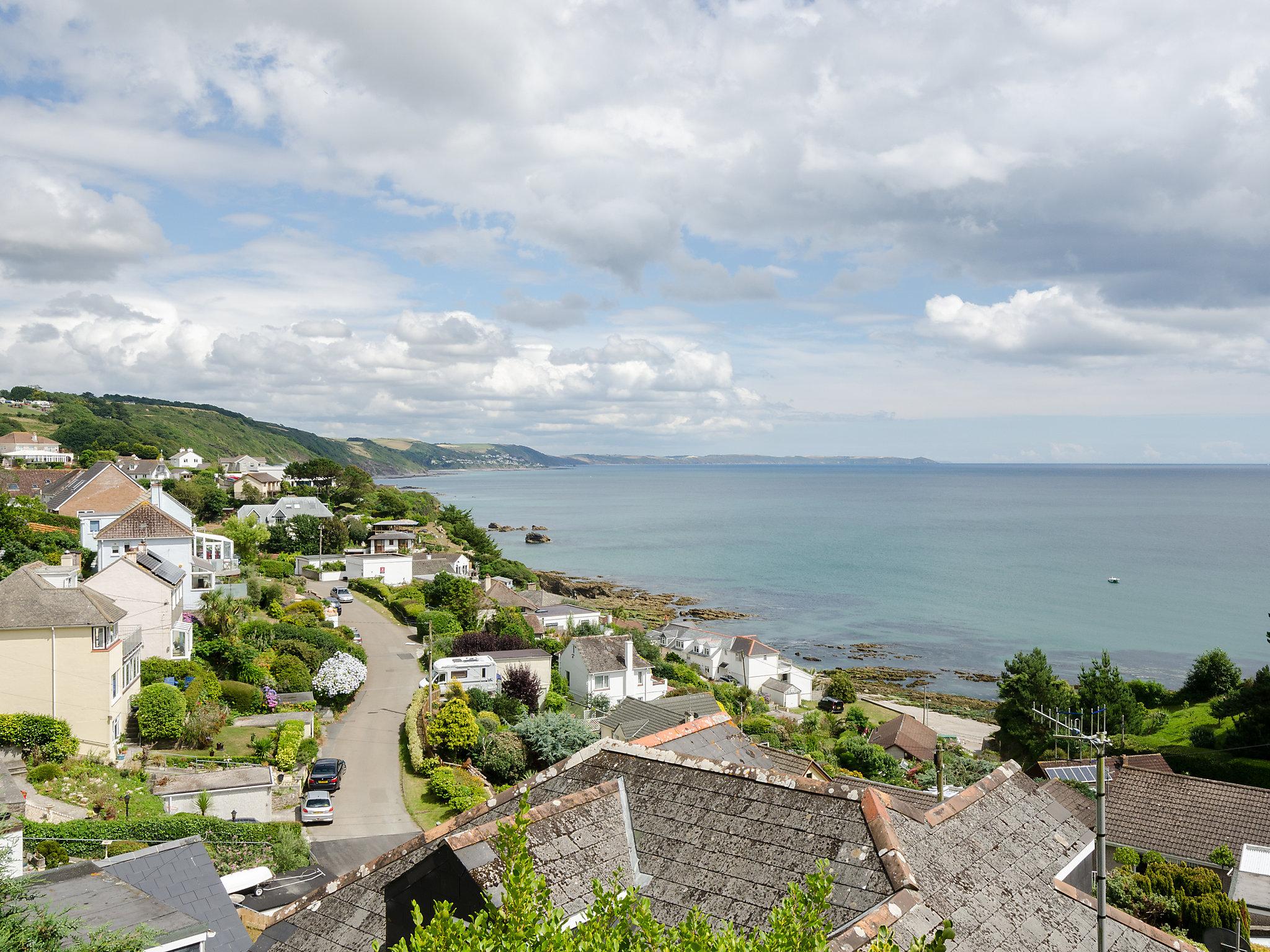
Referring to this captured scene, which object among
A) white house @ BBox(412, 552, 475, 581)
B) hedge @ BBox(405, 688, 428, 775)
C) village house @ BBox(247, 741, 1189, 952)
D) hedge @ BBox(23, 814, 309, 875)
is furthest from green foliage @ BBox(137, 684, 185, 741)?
white house @ BBox(412, 552, 475, 581)

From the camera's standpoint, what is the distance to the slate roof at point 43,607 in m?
25.8

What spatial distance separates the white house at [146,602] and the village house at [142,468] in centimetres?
5417

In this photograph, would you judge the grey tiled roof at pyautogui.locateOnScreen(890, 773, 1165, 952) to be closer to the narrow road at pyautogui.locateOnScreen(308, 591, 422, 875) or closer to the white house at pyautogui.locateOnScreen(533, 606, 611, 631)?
the narrow road at pyautogui.locateOnScreen(308, 591, 422, 875)

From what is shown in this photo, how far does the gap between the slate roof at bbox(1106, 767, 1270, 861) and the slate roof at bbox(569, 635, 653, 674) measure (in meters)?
27.8

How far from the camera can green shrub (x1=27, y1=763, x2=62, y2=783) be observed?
75.6 ft

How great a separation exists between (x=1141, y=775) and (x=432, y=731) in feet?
84.4

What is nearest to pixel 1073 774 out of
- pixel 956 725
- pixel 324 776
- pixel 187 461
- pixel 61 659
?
pixel 956 725

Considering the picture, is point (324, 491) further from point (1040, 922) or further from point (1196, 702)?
point (1040, 922)

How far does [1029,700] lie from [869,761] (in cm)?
1208

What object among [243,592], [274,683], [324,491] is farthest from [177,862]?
[324,491]

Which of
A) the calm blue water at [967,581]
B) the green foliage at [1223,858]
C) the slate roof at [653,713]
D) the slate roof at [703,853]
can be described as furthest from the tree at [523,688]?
the calm blue water at [967,581]

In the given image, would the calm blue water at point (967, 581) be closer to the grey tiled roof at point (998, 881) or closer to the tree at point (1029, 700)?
the tree at point (1029, 700)

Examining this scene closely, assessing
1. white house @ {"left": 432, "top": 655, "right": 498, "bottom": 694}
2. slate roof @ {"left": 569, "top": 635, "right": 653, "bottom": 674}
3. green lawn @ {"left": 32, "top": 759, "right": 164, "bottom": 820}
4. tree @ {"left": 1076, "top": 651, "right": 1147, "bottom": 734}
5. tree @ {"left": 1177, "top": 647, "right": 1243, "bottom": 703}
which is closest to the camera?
green lawn @ {"left": 32, "top": 759, "right": 164, "bottom": 820}

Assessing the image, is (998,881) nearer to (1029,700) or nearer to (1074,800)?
(1074,800)
